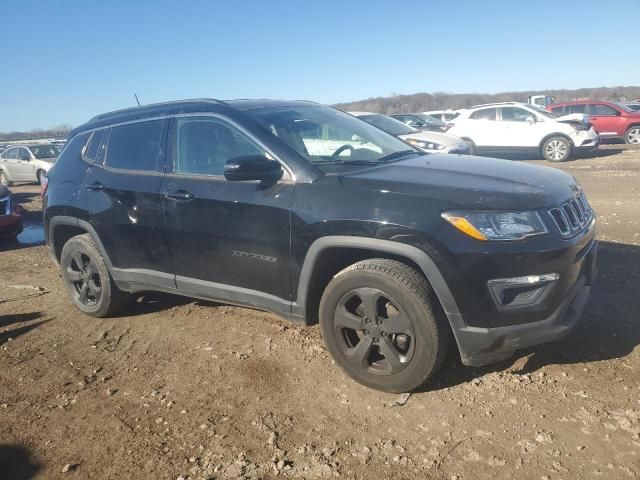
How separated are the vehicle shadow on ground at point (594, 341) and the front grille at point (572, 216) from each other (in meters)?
0.86

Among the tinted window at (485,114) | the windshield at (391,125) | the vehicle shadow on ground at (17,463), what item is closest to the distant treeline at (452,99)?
the tinted window at (485,114)

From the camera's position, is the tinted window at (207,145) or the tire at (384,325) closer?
the tire at (384,325)

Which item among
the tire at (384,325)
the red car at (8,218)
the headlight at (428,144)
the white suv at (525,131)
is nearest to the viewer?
the tire at (384,325)

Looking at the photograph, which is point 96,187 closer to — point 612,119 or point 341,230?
point 341,230

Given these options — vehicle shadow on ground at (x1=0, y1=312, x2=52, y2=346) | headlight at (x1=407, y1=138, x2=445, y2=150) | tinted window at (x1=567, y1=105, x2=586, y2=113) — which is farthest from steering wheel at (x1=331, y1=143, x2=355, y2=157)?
tinted window at (x1=567, y1=105, x2=586, y2=113)

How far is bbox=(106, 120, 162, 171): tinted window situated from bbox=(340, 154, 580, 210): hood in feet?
5.56

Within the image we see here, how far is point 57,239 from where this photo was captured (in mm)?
4895

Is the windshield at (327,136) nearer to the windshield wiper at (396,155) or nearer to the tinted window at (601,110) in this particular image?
the windshield wiper at (396,155)

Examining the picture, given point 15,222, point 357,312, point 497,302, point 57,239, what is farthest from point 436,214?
point 15,222

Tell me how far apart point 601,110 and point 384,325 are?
19.4 m

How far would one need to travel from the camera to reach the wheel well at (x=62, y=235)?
4707 mm

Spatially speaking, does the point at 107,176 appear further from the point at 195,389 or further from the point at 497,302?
the point at 497,302

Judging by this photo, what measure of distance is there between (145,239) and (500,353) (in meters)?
2.67

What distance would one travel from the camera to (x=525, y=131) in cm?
1566
